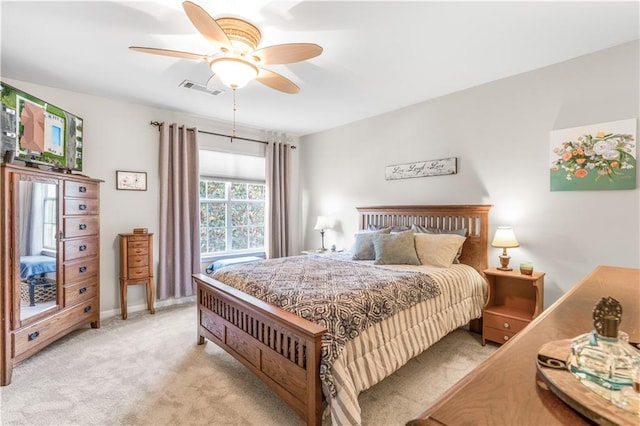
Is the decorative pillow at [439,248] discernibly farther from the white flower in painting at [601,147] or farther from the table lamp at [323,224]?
the table lamp at [323,224]

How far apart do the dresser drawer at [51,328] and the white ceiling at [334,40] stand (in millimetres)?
2363

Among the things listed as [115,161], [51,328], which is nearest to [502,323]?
[51,328]

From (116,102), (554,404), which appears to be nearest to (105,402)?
(554,404)

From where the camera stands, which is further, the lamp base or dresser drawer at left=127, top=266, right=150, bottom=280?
dresser drawer at left=127, top=266, right=150, bottom=280

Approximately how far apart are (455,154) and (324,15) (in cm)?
224

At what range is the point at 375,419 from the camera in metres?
1.93

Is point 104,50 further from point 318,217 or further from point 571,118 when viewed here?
point 571,118

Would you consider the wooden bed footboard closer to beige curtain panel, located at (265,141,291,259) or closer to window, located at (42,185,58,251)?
window, located at (42,185,58,251)

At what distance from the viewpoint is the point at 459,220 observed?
351 centimetres

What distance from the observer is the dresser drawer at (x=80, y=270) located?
2.98m

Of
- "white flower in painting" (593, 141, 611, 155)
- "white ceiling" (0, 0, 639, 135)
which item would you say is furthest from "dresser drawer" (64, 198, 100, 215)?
"white flower in painting" (593, 141, 611, 155)

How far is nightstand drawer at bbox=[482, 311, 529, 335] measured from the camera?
2.77m

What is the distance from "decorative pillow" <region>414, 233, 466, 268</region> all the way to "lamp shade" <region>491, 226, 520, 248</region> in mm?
367

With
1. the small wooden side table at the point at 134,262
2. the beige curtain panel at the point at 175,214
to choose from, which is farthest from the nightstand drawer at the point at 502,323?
the small wooden side table at the point at 134,262
